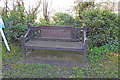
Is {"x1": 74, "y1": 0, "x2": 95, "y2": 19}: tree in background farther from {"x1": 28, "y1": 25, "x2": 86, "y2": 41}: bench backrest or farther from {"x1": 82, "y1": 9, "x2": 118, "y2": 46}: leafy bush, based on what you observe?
{"x1": 28, "y1": 25, "x2": 86, "y2": 41}: bench backrest

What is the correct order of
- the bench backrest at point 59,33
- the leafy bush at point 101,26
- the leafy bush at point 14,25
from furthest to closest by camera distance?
the leafy bush at point 14,25
the leafy bush at point 101,26
the bench backrest at point 59,33

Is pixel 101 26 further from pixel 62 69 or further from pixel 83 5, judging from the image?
pixel 62 69

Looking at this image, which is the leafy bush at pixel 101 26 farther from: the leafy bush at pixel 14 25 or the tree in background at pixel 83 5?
the leafy bush at pixel 14 25

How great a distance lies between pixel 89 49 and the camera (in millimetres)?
4043

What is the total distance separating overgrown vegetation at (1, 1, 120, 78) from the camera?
2803mm

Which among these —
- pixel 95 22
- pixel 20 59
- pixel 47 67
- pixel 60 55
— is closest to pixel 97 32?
pixel 95 22

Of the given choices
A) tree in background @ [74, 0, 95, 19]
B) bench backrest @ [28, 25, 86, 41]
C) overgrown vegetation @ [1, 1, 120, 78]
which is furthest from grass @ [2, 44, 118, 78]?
tree in background @ [74, 0, 95, 19]

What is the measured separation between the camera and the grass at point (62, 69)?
2.72m

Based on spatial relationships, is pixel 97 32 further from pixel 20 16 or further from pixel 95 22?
pixel 20 16

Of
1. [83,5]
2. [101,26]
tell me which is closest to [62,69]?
[101,26]

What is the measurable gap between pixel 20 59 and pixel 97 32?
9.59ft

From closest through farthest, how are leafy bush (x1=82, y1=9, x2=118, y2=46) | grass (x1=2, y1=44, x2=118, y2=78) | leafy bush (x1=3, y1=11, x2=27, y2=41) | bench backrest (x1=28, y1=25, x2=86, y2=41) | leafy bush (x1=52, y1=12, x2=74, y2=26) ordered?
1. grass (x1=2, y1=44, x2=118, y2=78)
2. bench backrest (x1=28, y1=25, x2=86, y2=41)
3. leafy bush (x1=82, y1=9, x2=118, y2=46)
4. leafy bush (x1=3, y1=11, x2=27, y2=41)
5. leafy bush (x1=52, y1=12, x2=74, y2=26)

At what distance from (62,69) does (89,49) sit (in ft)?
5.13

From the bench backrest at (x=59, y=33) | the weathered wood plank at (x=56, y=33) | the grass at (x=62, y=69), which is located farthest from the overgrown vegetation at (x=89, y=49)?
the weathered wood plank at (x=56, y=33)
